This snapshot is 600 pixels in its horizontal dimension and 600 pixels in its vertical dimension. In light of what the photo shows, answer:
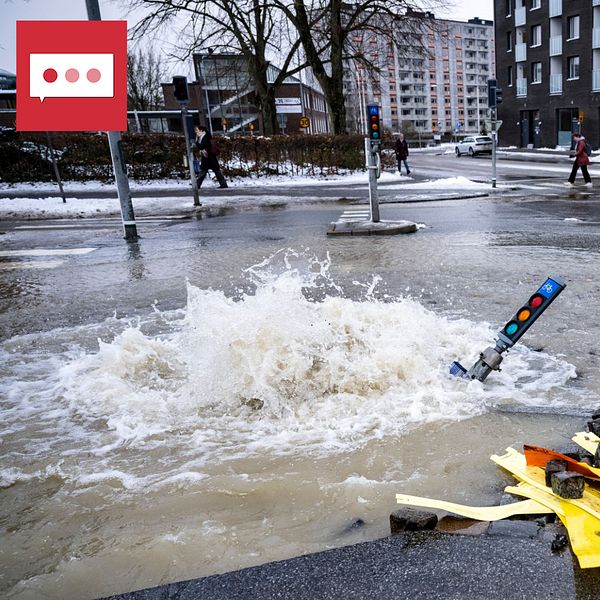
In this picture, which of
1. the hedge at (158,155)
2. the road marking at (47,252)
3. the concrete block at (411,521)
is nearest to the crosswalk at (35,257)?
the road marking at (47,252)

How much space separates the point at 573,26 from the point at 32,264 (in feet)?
167

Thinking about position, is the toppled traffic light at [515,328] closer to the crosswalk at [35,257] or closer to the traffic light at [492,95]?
the crosswalk at [35,257]

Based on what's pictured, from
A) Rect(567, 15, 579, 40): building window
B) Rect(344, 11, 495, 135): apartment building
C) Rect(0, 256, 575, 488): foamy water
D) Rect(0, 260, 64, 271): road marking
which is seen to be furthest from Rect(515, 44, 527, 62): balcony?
Rect(344, 11, 495, 135): apartment building

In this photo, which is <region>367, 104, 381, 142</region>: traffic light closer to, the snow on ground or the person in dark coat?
the snow on ground

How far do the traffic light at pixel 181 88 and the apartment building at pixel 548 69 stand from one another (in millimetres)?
37478

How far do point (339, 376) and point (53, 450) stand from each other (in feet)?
6.25

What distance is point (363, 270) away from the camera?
26.3 ft

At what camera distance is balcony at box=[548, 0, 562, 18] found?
48.3 meters

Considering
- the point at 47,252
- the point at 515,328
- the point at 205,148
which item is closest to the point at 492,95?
the point at 205,148

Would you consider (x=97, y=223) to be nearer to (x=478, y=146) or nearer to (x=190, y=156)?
(x=190, y=156)

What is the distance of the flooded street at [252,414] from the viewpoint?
2.64 metres

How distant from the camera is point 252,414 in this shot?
13.0 feet

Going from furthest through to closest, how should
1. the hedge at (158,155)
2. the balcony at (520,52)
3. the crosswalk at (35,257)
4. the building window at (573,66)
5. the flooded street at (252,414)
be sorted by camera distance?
the balcony at (520,52) → the building window at (573,66) → the hedge at (158,155) → the crosswalk at (35,257) → the flooded street at (252,414)

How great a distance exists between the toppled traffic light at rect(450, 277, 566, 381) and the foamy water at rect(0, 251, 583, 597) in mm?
106
